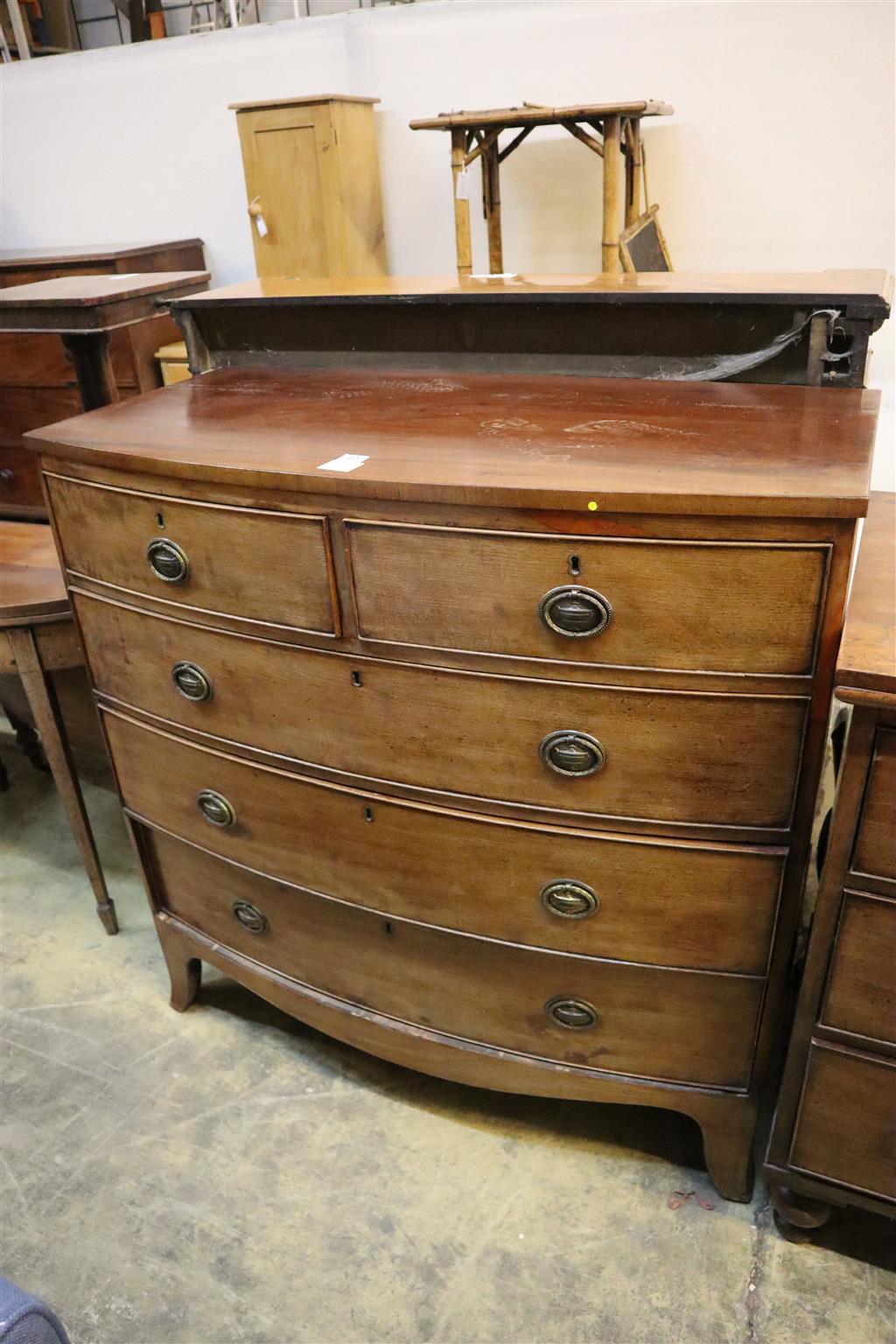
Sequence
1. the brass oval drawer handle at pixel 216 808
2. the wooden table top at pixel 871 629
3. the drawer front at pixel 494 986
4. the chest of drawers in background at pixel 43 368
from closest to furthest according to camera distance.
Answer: the wooden table top at pixel 871 629, the drawer front at pixel 494 986, the brass oval drawer handle at pixel 216 808, the chest of drawers in background at pixel 43 368

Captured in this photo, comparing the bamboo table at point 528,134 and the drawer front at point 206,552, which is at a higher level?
the bamboo table at point 528,134

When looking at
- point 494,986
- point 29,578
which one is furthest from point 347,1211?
point 29,578

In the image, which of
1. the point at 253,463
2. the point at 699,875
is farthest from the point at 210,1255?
the point at 253,463

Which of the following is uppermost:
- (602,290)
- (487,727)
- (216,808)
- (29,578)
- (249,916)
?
(602,290)

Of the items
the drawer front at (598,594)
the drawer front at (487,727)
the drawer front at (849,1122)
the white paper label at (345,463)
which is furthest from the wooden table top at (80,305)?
the drawer front at (849,1122)

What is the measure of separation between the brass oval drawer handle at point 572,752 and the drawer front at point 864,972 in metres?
0.33

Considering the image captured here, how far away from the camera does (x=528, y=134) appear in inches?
120

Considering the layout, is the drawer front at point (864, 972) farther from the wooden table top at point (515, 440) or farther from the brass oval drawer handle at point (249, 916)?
the brass oval drawer handle at point (249, 916)

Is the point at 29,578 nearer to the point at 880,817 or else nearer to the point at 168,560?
the point at 168,560

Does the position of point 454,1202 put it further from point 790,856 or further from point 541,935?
point 790,856

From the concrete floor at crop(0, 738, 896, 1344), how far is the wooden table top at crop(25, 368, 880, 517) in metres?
1.12

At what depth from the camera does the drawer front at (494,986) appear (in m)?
1.36

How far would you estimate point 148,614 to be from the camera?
143cm

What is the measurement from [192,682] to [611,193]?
204cm
